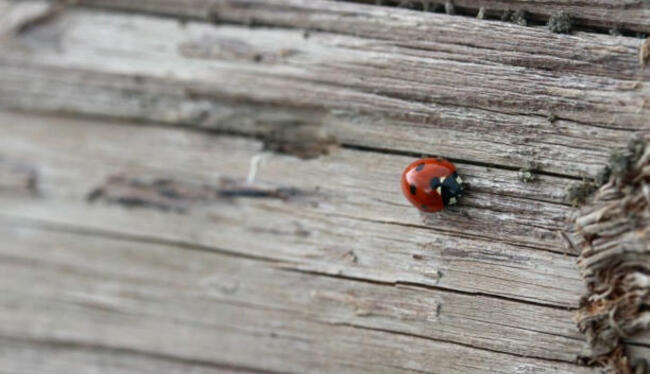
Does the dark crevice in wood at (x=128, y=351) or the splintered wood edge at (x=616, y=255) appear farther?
the dark crevice in wood at (x=128, y=351)

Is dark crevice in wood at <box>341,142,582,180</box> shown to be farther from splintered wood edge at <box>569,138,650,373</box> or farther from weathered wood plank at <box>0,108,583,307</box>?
splintered wood edge at <box>569,138,650,373</box>

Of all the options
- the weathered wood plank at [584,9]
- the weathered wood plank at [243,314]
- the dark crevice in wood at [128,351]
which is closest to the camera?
the weathered wood plank at [584,9]

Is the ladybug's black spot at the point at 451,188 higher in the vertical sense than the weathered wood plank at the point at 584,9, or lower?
lower

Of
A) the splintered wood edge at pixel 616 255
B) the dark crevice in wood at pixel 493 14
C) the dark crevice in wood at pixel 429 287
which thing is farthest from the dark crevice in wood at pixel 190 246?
the dark crevice in wood at pixel 493 14

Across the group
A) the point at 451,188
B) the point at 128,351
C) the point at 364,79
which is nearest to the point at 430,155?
the point at 451,188

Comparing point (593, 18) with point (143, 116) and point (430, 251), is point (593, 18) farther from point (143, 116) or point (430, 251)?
point (143, 116)

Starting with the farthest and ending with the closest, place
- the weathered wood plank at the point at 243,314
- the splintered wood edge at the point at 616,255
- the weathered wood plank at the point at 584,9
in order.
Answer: the weathered wood plank at the point at 243,314 < the weathered wood plank at the point at 584,9 < the splintered wood edge at the point at 616,255

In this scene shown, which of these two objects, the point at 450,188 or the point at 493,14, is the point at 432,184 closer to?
the point at 450,188

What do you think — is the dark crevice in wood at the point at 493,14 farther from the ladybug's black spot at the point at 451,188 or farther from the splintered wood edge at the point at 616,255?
the ladybug's black spot at the point at 451,188
